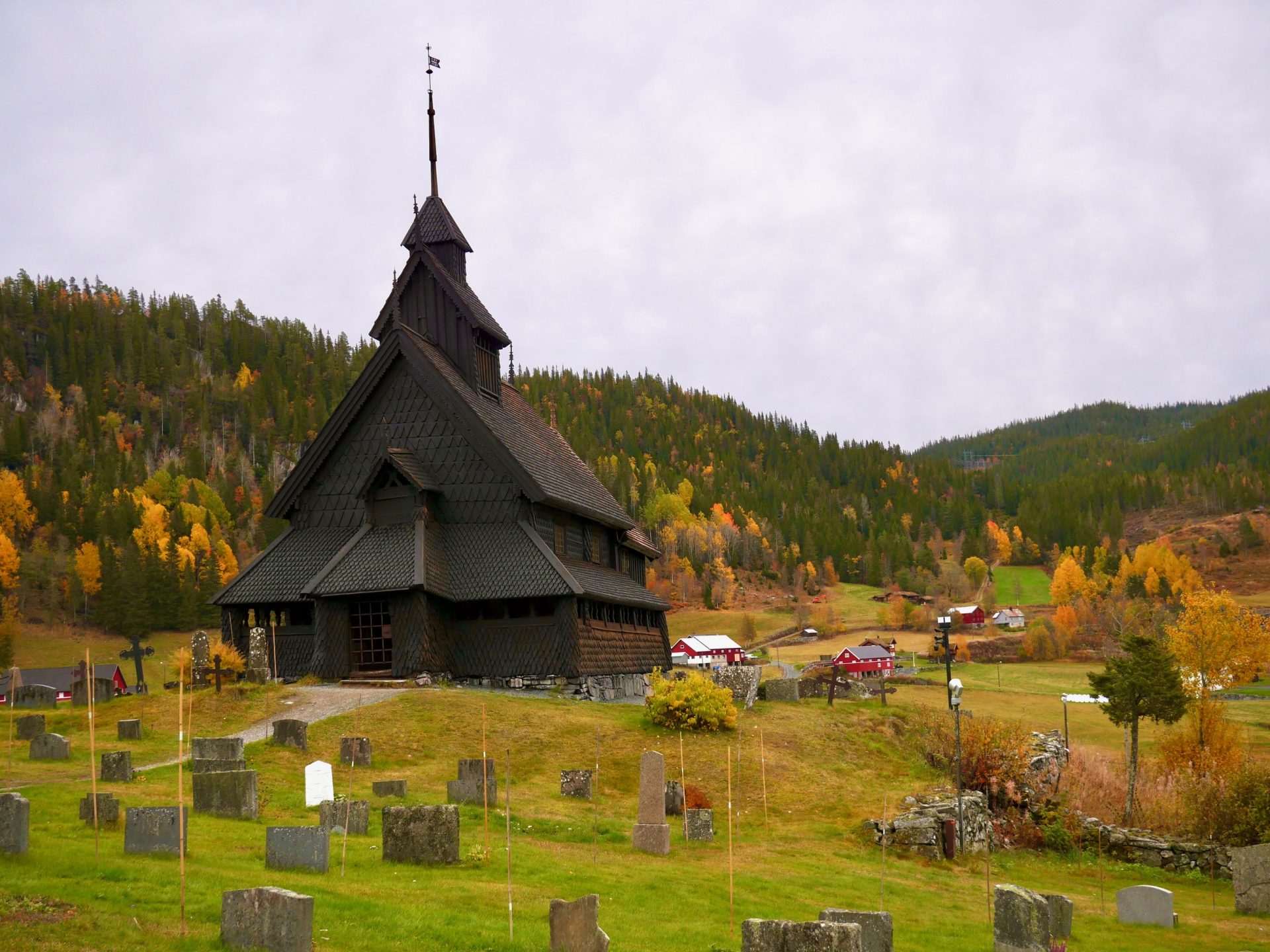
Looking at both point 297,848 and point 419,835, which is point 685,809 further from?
point 297,848

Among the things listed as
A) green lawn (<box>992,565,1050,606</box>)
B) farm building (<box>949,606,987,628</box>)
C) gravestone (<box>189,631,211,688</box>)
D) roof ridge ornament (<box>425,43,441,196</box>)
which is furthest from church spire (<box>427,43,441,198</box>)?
green lawn (<box>992,565,1050,606</box>)

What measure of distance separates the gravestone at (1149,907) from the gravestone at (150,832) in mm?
15476

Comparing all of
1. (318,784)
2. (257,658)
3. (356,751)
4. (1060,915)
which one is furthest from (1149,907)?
(257,658)

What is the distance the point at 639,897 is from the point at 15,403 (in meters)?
211

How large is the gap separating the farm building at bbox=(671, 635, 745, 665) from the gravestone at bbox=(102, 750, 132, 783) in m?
74.0

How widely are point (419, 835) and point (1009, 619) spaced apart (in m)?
124

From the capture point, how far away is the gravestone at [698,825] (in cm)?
2002

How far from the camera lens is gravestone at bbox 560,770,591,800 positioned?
23031 millimetres

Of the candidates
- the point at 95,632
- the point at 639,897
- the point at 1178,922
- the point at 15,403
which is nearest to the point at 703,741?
the point at 1178,922

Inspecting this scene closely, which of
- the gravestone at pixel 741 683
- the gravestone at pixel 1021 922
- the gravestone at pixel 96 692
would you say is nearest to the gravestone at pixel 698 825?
the gravestone at pixel 1021 922

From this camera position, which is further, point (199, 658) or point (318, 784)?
point (199, 658)

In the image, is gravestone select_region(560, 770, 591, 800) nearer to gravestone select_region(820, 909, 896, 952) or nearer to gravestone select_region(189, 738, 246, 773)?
gravestone select_region(189, 738, 246, 773)

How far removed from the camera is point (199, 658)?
101 ft

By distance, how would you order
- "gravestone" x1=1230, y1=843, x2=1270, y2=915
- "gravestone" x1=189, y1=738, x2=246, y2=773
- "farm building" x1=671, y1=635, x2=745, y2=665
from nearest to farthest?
"gravestone" x1=1230, y1=843, x2=1270, y2=915 < "gravestone" x1=189, y1=738, x2=246, y2=773 < "farm building" x1=671, y1=635, x2=745, y2=665
